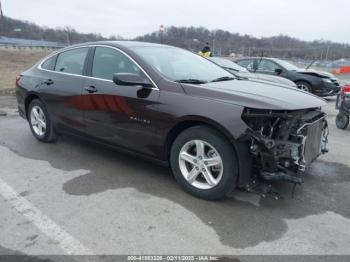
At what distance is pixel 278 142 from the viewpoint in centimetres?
313

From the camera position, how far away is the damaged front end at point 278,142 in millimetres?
3086

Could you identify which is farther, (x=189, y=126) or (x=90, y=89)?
(x=90, y=89)

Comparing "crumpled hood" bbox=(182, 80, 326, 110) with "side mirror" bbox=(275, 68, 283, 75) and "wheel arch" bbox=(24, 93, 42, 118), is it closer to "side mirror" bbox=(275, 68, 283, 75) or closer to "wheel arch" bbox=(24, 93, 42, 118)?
"wheel arch" bbox=(24, 93, 42, 118)

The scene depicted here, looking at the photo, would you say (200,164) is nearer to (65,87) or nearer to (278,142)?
(278,142)

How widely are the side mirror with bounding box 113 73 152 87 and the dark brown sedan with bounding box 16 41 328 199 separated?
0.01 meters

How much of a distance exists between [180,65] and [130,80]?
0.88 meters

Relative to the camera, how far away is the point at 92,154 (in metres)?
4.86

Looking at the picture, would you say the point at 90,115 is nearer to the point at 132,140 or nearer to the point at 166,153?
the point at 132,140

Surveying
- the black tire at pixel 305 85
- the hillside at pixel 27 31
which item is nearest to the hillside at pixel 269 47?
the black tire at pixel 305 85

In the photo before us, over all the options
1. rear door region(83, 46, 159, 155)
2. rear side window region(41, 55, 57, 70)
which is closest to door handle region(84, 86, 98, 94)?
rear door region(83, 46, 159, 155)

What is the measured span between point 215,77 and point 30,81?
3047mm

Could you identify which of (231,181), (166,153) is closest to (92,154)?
(166,153)

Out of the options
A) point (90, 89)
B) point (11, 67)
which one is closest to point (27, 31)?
point (11, 67)

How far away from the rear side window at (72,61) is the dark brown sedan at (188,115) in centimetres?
2
